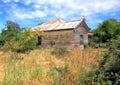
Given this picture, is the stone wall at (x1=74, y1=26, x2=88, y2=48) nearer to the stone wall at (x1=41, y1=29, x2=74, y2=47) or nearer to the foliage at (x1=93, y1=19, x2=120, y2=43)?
the stone wall at (x1=41, y1=29, x2=74, y2=47)

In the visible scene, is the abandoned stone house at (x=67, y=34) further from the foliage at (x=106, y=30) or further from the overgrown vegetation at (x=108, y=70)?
the overgrown vegetation at (x=108, y=70)

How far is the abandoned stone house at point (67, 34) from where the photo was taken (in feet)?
82.3

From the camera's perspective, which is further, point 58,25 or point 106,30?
point 106,30

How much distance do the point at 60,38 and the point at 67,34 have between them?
4.28ft

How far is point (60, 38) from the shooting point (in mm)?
26188

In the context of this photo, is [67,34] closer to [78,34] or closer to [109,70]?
[78,34]

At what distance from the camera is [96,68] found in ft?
20.7

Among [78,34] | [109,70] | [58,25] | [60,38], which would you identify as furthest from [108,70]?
[58,25]

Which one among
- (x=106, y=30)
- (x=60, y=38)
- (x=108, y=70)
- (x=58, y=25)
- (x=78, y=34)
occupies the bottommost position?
(x=108, y=70)

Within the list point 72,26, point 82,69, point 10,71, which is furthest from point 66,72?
point 72,26

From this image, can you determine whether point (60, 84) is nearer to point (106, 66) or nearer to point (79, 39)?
point (106, 66)

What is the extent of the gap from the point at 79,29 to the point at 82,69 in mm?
18965

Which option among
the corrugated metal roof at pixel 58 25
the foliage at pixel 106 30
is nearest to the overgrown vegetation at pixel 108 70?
the corrugated metal roof at pixel 58 25

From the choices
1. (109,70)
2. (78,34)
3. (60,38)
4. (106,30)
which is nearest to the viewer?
(109,70)
